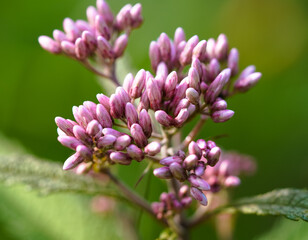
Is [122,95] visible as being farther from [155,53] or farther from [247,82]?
[247,82]

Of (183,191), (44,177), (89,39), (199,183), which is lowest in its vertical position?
(44,177)

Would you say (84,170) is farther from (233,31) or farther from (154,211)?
(233,31)

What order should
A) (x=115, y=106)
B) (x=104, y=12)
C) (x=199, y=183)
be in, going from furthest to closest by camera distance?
(x=104, y=12), (x=115, y=106), (x=199, y=183)

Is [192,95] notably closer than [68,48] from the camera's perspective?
Yes

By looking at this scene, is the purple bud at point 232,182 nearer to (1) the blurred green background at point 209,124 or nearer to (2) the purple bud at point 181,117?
(2) the purple bud at point 181,117

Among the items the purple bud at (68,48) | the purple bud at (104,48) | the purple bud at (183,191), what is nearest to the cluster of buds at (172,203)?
the purple bud at (183,191)

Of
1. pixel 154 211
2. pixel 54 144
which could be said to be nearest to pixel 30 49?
pixel 54 144

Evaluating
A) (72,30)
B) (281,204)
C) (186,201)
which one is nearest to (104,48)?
(72,30)
